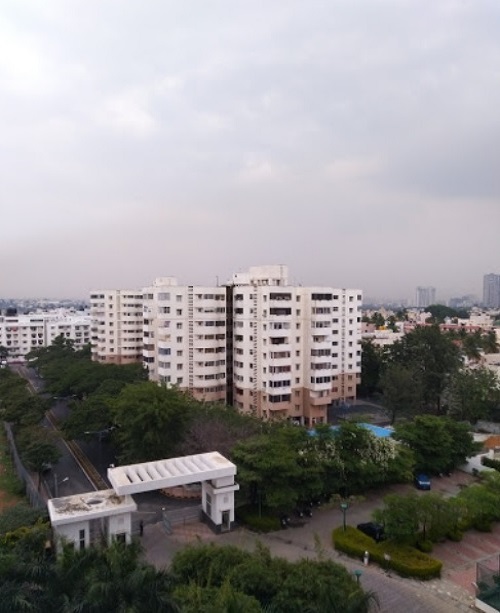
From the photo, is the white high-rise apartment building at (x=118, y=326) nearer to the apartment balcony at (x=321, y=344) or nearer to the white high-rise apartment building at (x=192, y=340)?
the white high-rise apartment building at (x=192, y=340)

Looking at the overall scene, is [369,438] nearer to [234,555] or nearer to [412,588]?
[412,588]

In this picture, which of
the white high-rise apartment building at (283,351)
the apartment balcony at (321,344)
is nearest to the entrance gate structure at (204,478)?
the white high-rise apartment building at (283,351)

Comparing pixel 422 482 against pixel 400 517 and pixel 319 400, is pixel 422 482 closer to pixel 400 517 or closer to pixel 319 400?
pixel 400 517

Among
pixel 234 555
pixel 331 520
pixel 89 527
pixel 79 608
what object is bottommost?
pixel 331 520

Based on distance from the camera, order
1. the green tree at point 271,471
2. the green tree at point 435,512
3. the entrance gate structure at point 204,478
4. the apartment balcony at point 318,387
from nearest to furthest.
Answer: the green tree at point 435,512, the entrance gate structure at point 204,478, the green tree at point 271,471, the apartment balcony at point 318,387

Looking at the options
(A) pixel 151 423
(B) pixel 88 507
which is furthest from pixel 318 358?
(B) pixel 88 507

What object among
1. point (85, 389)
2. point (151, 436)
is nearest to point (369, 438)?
point (151, 436)
